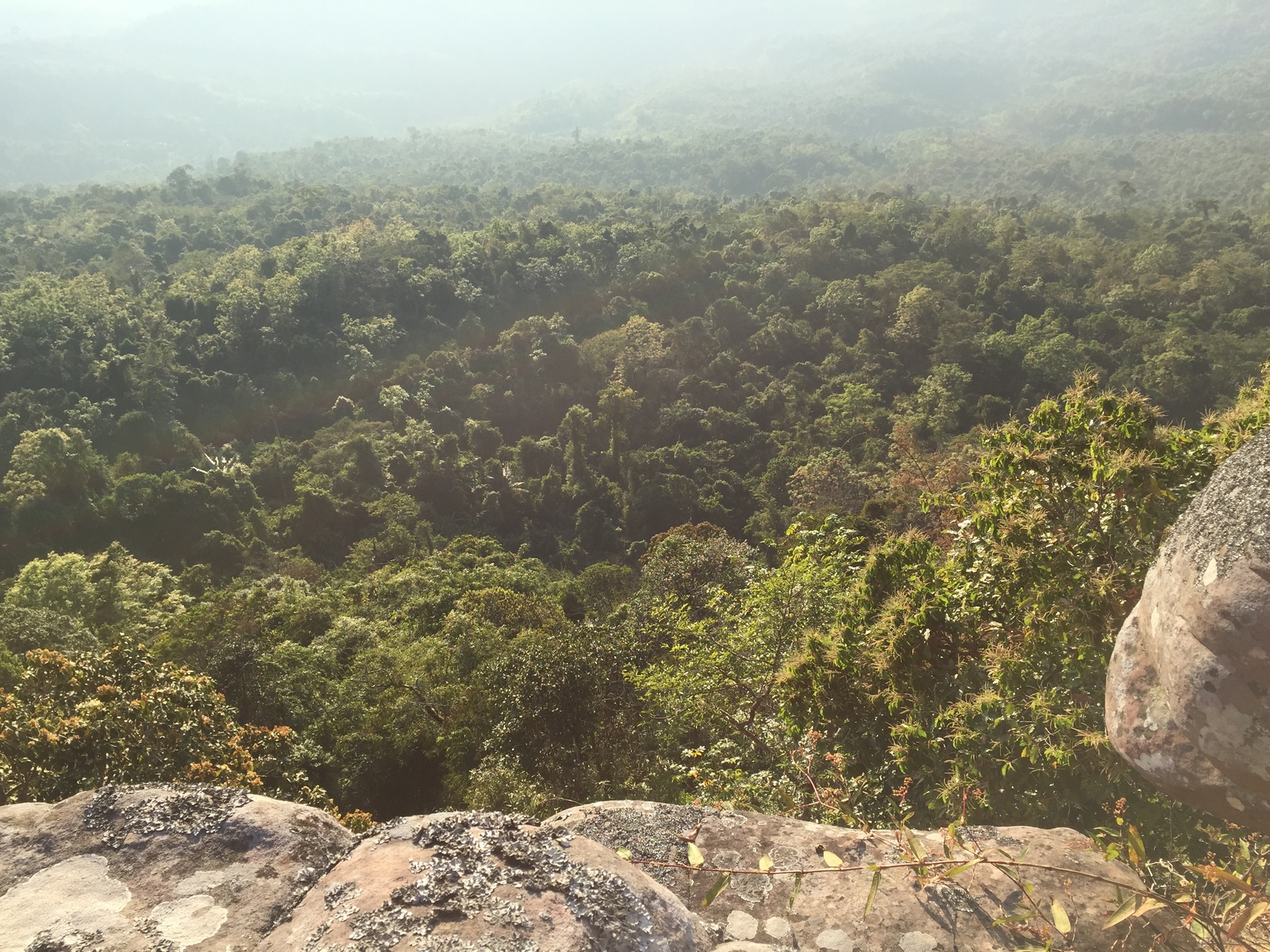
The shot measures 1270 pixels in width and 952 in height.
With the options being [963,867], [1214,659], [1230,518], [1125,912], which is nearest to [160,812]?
[963,867]

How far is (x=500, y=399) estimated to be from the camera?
2259 inches

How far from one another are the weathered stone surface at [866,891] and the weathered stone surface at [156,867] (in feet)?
4.60

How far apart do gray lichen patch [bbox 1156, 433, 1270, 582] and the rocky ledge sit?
1632 mm

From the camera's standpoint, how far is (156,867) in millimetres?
3572

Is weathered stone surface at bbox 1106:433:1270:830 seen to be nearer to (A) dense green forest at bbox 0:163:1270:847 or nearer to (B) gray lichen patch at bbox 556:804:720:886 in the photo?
(A) dense green forest at bbox 0:163:1270:847

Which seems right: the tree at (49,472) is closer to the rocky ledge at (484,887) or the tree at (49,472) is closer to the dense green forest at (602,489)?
the dense green forest at (602,489)

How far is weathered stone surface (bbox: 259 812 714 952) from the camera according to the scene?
2.76 metres

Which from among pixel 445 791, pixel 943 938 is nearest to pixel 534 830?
pixel 943 938

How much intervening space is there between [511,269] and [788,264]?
29.4m

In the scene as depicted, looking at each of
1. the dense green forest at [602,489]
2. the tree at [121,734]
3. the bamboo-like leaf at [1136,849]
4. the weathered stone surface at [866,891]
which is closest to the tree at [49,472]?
the dense green forest at [602,489]

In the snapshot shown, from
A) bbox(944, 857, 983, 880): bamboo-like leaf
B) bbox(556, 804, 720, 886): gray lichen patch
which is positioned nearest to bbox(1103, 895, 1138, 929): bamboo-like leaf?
bbox(944, 857, 983, 880): bamboo-like leaf

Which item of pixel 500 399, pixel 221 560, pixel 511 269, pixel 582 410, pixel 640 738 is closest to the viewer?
pixel 640 738

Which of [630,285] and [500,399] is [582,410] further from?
[630,285]

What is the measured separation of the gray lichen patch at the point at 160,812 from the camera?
376 cm
